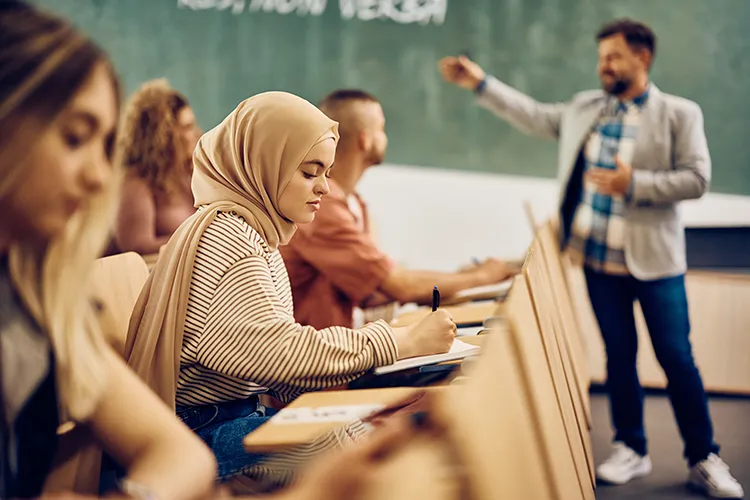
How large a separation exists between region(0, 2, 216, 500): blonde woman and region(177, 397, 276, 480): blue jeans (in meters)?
0.46

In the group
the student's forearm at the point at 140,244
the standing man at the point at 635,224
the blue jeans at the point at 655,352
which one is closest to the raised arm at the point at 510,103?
the standing man at the point at 635,224

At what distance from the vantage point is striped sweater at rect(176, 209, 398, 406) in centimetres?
158

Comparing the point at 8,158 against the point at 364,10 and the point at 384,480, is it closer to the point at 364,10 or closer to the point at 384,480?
the point at 384,480

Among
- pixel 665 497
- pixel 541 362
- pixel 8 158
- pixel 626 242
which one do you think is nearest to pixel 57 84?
pixel 8 158

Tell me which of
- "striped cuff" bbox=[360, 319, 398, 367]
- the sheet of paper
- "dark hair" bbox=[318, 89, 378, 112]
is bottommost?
the sheet of paper

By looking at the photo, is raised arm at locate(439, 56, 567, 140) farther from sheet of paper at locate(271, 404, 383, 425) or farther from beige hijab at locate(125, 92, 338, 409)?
sheet of paper at locate(271, 404, 383, 425)

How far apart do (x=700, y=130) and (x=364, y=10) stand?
2379mm

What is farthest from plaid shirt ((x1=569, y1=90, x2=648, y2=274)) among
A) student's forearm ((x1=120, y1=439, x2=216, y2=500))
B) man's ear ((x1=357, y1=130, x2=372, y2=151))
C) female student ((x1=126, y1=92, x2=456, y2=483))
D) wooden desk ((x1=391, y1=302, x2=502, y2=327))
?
student's forearm ((x1=120, y1=439, x2=216, y2=500))

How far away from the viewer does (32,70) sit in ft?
3.24

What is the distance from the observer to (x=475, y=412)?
3.15ft

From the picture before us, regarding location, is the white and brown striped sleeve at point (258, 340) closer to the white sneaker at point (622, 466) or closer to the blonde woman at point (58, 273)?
the blonde woman at point (58, 273)

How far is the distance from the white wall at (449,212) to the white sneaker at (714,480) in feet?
6.19

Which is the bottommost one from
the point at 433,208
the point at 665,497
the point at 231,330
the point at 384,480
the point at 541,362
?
the point at 665,497

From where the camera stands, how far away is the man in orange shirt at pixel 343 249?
2.56 metres
